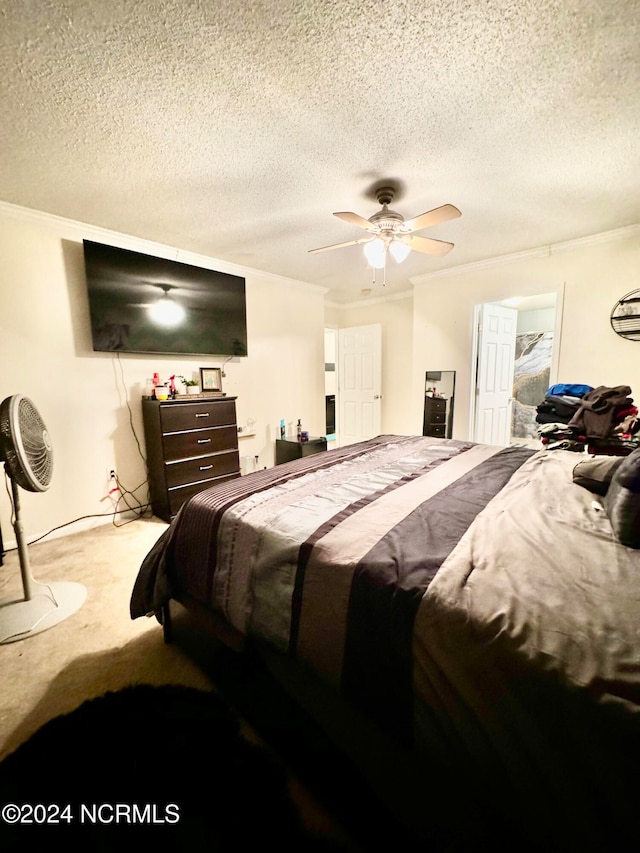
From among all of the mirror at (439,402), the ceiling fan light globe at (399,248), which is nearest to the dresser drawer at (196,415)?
the ceiling fan light globe at (399,248)

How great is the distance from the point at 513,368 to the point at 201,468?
13.9ft

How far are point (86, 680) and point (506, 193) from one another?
3.61 m

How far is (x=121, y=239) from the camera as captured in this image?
2891 mm

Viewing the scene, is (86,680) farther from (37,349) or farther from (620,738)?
(37,349)

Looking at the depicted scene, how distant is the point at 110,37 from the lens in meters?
1.25

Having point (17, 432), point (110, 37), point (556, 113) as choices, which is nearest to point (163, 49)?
point (110, 37)

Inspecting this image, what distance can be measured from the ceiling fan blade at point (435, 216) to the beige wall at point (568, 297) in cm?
200

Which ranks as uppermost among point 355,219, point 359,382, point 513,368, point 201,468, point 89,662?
point 355,219

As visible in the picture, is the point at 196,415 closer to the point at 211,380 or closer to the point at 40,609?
the point at 211,380

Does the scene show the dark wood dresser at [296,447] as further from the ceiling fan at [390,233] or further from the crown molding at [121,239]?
the ceiling fan at [390,233]

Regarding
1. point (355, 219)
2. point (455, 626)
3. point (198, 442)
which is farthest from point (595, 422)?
point (198, 442)

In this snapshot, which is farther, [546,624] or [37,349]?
[37,349]

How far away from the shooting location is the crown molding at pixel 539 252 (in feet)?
9.72

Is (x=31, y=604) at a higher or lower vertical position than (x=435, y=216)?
lower
